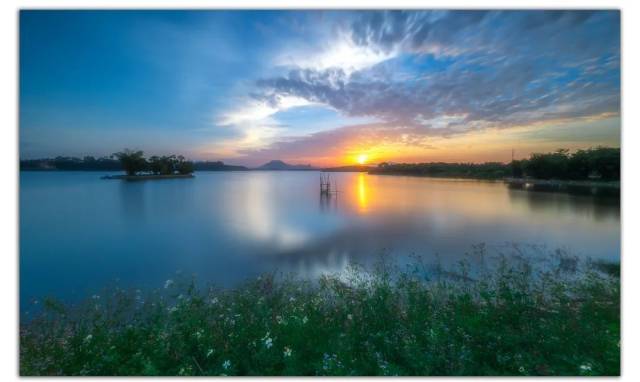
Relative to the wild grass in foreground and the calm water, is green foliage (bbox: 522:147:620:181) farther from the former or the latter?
the wild grass in foreground

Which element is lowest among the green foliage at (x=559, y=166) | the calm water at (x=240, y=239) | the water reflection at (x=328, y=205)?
the calm water at (x=240, y=239)

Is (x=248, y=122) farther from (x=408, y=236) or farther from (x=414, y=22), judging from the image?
(x=408, y=236)

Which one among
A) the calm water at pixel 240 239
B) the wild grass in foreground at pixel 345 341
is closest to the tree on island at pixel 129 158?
the calm water at pixel 240 239

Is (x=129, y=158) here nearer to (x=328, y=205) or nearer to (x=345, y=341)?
(x=328, y=205)

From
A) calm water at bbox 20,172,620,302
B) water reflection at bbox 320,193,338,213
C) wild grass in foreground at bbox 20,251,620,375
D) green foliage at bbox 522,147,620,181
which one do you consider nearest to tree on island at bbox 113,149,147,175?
calm water at bbox 20,172,620,302

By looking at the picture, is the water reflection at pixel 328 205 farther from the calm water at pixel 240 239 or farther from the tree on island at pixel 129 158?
the tree on island at pixel 129 158

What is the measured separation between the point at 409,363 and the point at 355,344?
1.43 feet

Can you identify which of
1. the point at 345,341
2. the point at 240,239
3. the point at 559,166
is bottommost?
the point at 240,239

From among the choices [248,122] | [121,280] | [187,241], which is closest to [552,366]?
[248,122]

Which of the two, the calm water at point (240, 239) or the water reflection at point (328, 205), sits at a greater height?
the water reflection at point (328, 205)

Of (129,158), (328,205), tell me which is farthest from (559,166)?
(129,158)

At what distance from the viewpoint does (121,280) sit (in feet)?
14.4

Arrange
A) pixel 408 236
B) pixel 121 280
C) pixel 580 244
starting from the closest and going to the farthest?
pixel 121 280 < pixel 580 244 < pixel 408 236

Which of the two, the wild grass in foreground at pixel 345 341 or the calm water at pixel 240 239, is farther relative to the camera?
the calm water at pixel 240 239
